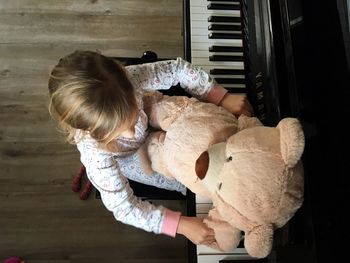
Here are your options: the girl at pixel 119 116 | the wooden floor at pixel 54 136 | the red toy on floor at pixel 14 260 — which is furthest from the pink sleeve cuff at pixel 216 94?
the red toy on floor at pixel 14 260

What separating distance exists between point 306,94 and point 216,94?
33 centimetres

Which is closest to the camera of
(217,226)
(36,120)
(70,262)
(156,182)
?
(217,226)

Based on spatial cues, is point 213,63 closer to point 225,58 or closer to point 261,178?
point 225,58

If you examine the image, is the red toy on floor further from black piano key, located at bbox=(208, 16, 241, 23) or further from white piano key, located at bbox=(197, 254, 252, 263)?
black piano key, located at bbox=(208, 16, 241, 23)

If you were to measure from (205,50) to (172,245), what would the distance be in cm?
78

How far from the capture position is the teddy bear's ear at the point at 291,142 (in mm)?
602

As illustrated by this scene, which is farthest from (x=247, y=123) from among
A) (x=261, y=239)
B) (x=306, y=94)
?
(x=261, y=239)

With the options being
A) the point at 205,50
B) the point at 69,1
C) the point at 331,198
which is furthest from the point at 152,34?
the point at 331,198

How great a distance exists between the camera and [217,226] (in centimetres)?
82

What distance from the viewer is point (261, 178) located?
2.05 ft

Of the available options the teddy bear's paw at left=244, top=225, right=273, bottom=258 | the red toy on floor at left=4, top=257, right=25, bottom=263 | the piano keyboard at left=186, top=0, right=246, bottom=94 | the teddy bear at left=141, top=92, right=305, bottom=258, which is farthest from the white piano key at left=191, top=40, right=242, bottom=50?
the red toy on floor at left=4, top=257, right=25, bottom=263

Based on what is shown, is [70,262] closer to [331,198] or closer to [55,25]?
[55,25]

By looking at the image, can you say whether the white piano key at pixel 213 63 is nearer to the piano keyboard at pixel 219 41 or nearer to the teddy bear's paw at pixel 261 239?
the piano keyboard at pixel 219 41

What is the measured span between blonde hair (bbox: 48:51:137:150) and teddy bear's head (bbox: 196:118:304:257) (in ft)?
0.67
